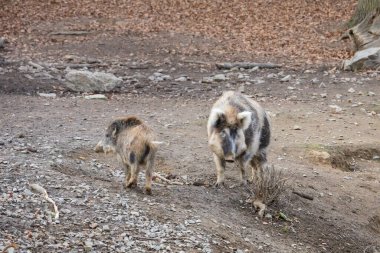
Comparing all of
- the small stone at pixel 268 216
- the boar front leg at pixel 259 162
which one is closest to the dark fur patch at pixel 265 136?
the boar front leg at pixel 259 162

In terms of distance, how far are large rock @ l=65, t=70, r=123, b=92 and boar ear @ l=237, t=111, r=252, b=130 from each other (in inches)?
244

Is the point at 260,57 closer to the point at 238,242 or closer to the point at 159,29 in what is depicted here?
the point at 159,29

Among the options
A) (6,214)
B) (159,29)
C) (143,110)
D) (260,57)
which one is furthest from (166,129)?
(159,29)

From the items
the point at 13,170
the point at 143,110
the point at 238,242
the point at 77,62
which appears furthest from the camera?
the point at 77,62

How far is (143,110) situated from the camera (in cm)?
1212

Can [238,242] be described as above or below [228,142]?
below

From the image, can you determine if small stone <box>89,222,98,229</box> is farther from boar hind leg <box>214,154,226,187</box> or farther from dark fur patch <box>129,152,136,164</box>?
boar hind leg <box>214,154,226,187</box>

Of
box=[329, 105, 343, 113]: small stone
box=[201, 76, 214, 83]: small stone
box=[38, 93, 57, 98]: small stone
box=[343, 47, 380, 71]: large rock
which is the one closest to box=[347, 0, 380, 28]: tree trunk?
box=[343, 47, 380, 71]: large rock

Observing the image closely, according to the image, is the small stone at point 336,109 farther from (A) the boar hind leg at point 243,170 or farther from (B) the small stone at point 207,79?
(A) the boar hind leg at point 243,170

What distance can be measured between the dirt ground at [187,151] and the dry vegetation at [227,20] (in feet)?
4.79

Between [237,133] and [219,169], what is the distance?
582 millimetres

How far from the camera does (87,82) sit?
13.5 m

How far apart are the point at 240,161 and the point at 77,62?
8.35 meters

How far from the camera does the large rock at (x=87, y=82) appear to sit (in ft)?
44.1
